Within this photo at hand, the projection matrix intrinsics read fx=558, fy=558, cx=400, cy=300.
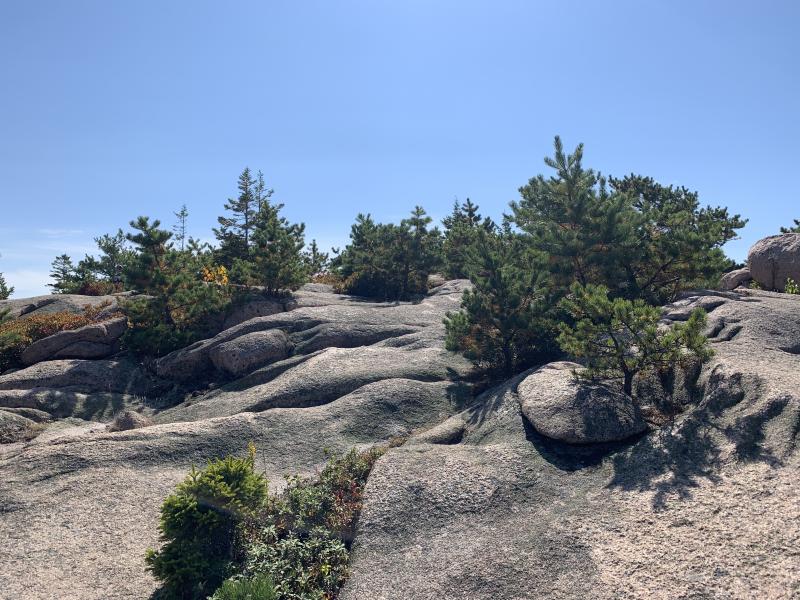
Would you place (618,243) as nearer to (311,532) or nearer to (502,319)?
(502,319)

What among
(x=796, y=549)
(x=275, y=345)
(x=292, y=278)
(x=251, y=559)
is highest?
(x=292, y=278)

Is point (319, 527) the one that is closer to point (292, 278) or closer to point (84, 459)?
point (84, 459)

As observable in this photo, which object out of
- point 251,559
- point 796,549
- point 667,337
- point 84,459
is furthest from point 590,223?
point 84,459

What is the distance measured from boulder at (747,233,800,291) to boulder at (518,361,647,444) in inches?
681

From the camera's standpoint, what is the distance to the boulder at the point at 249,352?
21578 mm

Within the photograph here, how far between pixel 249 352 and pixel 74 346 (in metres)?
8.48

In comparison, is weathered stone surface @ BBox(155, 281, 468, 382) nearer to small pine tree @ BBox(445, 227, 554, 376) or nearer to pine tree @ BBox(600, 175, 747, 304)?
small pine tree @ BBox(445, 227, 554, 376)

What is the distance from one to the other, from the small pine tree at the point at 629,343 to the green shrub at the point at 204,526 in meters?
7.99

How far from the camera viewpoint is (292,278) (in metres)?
28.5

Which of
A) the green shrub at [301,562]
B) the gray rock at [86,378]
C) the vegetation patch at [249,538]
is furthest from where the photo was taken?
the gray rock at [86,378]

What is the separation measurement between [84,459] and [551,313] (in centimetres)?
1347

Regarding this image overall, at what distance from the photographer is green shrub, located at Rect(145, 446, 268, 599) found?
9.70 m

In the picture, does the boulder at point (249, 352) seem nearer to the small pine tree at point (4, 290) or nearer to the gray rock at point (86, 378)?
the gray rock at point (86, 378)

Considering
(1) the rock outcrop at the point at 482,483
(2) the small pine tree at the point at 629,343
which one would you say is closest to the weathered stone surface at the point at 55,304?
(1) the rock outcrop at the point at 482,483
